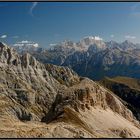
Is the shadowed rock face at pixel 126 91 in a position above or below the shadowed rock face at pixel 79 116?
below

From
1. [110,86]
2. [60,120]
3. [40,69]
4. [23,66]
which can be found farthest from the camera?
[110,86]

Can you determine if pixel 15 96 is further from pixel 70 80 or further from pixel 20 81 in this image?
pixel 70 80

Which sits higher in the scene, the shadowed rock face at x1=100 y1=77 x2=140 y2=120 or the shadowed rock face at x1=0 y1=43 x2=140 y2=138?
the shadowed rock face at x1=0 y1=43 x2=140 y2=138

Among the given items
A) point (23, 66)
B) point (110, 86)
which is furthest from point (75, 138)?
point (110, 86)

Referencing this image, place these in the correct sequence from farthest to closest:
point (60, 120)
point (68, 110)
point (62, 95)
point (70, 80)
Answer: point (70, 80) → point (62, 95) → point (68, 110) → point (60, 120)

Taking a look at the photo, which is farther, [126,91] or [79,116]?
[126,91]

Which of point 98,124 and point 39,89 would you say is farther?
point 39,89

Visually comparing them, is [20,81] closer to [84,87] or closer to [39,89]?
[39,89]

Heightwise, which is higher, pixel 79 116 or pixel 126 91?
pixel 79 116

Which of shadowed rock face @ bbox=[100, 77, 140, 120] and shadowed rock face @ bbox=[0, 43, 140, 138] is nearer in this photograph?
shadowed rock face @ bbox=[0, 43, 140, 138]

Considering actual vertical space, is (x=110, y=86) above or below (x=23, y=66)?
below

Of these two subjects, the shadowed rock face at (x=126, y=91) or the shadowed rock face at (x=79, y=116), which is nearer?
the shadowed rock face at (x=79, y=116)
